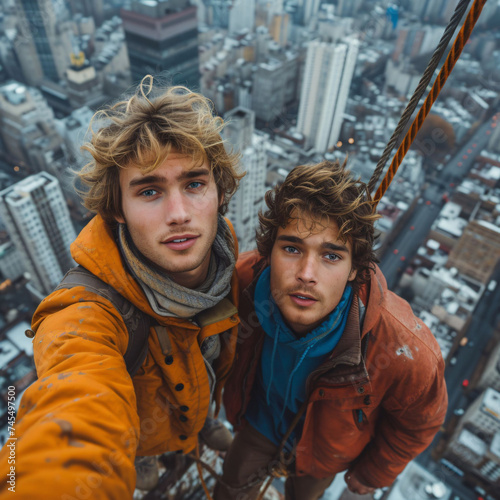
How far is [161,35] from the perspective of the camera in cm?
3019

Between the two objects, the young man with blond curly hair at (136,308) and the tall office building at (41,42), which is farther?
the tall office building at (41,42)

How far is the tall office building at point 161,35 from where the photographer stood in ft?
97.0

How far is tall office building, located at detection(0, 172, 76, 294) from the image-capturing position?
19344 millimetres

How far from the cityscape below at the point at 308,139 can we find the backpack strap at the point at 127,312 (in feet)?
4.26

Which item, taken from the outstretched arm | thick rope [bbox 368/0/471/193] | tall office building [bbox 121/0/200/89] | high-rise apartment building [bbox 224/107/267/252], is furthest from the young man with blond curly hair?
tall office building [bbox 121/0/200/89]

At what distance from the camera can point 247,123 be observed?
22.0 metres

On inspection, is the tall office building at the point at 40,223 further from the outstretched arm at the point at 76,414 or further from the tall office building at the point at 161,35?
the outstretched arm at the point at 76,414

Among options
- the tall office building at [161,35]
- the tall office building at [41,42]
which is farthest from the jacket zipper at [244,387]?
the tall office building at [41,42]

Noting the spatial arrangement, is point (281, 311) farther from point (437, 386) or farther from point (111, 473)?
point (111, 473)

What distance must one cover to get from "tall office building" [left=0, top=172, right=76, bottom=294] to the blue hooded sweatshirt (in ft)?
62.8

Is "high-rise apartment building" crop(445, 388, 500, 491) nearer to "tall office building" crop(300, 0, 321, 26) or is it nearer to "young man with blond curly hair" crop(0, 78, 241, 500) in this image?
"young man with blond curly hair" crop(0, 78, 241, 500)

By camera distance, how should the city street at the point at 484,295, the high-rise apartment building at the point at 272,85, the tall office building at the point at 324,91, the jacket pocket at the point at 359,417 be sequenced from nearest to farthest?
the jacket pocket at the point at 359,417 < the city street at the point at 484,295 < the tall office building at the point at 324,91 < the high-rise apartment building at the point at 272,85

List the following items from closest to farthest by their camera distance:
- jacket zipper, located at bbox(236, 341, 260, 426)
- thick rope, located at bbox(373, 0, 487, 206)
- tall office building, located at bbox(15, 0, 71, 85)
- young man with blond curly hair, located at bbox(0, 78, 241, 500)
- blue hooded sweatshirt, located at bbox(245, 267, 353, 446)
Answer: young man with blond curly hair, located at bbox(0, 78, 241, 500), thick rope, located at bbox(373, 0, 487, 206), blue hooded sweatshirt, located at bbox(245, 267, 353, 446), jacket zipper, located at bbox(236, 341, 260, 426), tall office building, located at bbox(15, 0, 71, 85)

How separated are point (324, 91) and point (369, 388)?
105 ft
